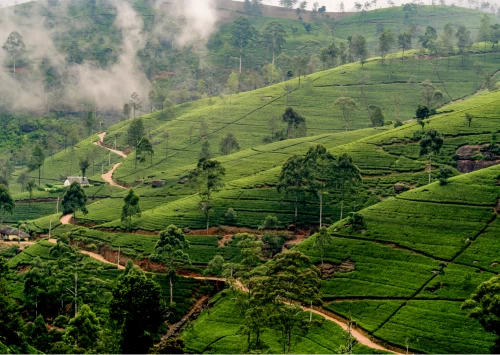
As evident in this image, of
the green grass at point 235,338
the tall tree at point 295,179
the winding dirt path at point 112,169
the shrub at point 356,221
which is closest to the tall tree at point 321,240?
the shrub at point 356,221

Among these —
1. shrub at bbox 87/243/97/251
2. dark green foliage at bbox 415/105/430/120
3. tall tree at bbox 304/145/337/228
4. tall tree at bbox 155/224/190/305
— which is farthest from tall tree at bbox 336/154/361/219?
shrub at bbox 87/243/97/251

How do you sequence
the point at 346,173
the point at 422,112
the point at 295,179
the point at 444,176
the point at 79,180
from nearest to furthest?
the point at 444,176, the point at 346,173, the point at 295,179, the point at 422,112, the point at 79,180

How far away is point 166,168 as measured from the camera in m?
140

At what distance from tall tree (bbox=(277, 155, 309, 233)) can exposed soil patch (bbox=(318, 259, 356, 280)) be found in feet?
58.5

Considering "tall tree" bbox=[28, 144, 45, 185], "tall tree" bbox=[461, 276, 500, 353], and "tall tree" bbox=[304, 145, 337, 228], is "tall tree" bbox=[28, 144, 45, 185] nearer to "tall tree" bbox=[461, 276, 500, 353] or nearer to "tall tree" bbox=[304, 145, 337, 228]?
"tall tree" bbox=[304, 145, 337, 228]

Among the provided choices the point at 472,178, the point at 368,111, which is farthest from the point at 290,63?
the point at 472,178

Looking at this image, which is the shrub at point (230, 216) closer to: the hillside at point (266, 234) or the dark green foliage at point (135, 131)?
the hillside at point (266, 234)

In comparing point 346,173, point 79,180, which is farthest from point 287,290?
point 79,180

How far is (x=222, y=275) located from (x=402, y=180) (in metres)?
37.3

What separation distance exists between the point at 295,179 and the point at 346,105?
6529 cm

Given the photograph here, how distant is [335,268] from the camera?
247 feet

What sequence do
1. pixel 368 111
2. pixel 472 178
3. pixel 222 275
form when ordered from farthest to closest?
pixel 368 111
pixel 472 178
pixel 222 275

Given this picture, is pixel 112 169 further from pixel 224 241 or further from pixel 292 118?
pixel 224 241

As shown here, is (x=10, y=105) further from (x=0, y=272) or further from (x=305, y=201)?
(x=0, y=272)
